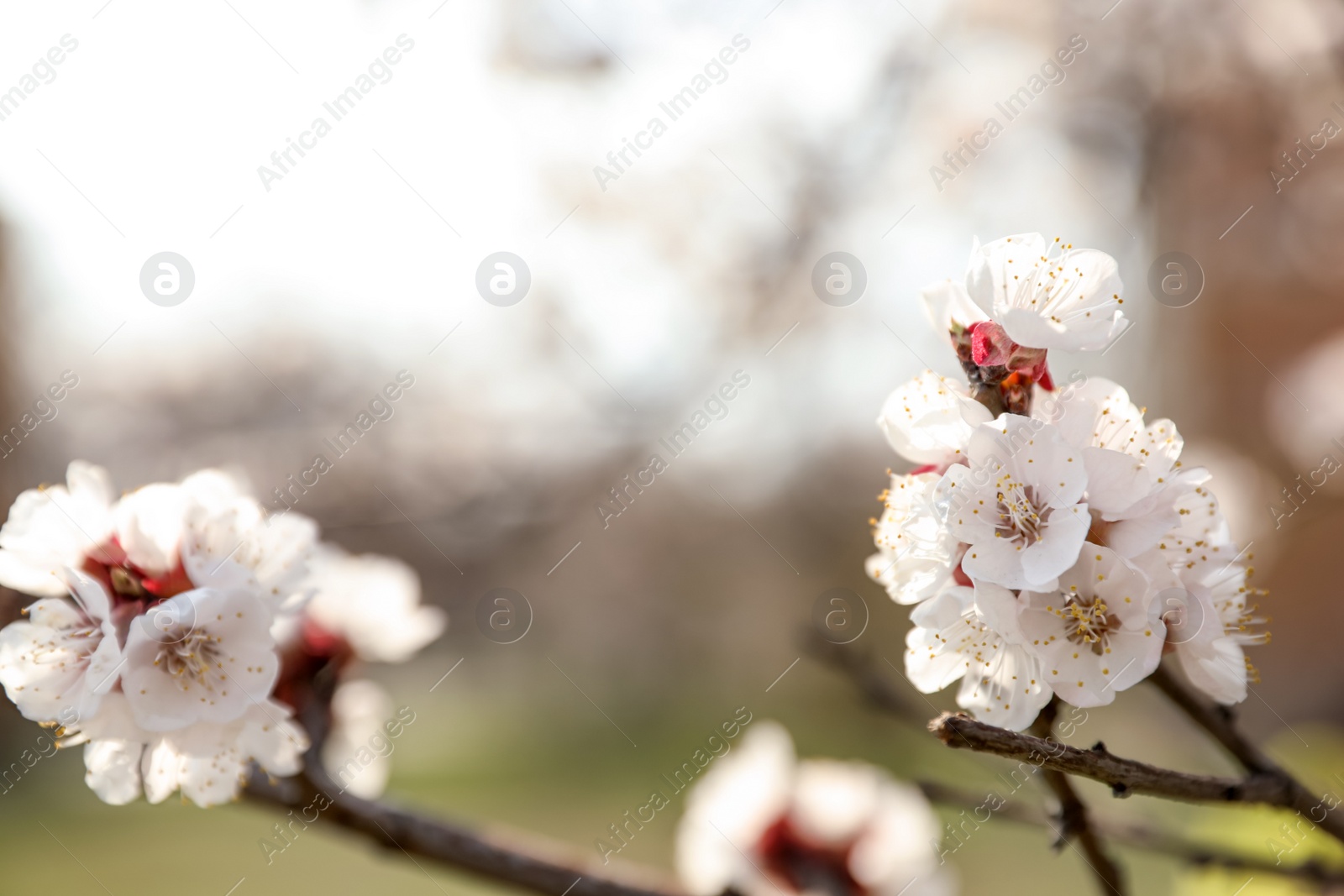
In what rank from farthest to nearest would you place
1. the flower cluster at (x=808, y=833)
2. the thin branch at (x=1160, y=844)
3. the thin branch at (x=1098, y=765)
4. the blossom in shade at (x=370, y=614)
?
the flower cluster at (x=808, y=833), the blossom in shade at (x=370, y=614), the thin branch at (x=1160, y=844), the thin branch at (x=1098, y=765)

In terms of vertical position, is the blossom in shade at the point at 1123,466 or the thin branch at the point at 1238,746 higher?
the blossom in shade at the point at 1123,466

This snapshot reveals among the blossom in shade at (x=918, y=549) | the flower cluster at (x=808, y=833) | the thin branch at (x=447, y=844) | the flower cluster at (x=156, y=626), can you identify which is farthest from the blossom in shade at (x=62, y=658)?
the flower cluster at (x=808, y=833)

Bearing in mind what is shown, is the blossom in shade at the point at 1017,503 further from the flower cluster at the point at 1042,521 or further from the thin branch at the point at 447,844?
the thin branch at the point at 447,844

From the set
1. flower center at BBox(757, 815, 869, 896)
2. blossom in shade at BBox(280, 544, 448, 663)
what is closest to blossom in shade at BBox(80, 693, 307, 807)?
blossom in shade at BBox(280, 544, 448, 663)

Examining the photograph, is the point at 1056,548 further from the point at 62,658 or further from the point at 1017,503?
the point at 62,658

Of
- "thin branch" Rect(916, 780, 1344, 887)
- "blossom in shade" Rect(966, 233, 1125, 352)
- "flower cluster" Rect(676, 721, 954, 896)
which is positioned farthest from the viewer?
"flower cluster" Rect(676, 721, 954, 896)

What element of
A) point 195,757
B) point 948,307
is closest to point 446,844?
point 195,757

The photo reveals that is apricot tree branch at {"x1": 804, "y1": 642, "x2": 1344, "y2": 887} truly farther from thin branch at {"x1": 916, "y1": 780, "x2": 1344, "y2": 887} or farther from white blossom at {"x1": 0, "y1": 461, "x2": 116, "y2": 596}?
white blossom at {"x1": 0, "y1": 461, "x2": 116, "y2": 596}
